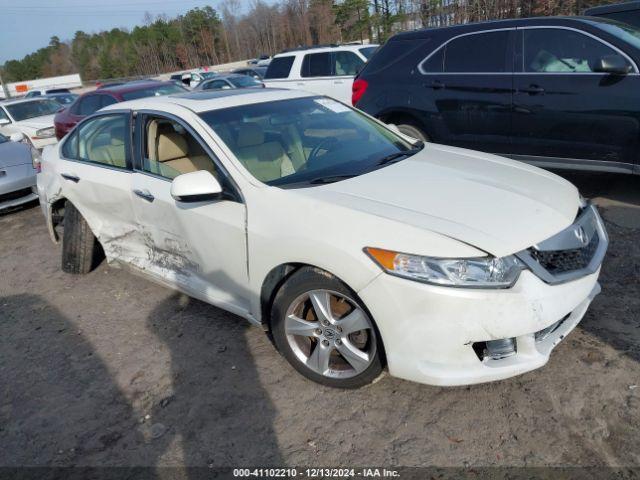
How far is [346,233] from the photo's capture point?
2568mm

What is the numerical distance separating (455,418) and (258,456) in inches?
39.7

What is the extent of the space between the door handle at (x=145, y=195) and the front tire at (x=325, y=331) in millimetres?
1313

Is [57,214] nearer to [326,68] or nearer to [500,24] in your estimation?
[500,24]

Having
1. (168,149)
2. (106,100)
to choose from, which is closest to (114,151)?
(168,149)

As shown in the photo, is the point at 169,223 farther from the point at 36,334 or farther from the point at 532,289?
the point at 532,289

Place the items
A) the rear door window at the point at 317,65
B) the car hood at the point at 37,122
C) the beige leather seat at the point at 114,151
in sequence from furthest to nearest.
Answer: the car hood at the point at 37,122 < the rear door window at the point at 317,65 < the beige leather seat at the point at 114,151

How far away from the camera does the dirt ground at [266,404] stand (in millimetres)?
2459

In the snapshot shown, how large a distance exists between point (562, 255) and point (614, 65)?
3106 millimetres

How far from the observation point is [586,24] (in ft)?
16.6

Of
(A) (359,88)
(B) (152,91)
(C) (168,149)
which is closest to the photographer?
(C) (168,149)

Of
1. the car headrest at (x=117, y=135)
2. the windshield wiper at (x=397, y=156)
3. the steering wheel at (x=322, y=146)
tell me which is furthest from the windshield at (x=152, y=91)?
the windshield wiper at (x=397, y=156)

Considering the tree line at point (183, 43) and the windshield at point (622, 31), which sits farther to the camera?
the tree line at point (183, 43)

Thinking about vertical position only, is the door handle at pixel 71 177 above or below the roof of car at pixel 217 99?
below

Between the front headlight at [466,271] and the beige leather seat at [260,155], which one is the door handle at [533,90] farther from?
the front headlight at [466,271]
